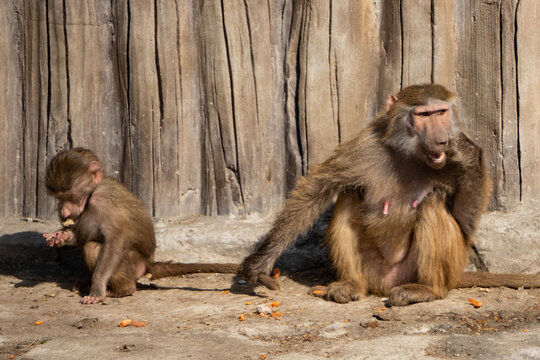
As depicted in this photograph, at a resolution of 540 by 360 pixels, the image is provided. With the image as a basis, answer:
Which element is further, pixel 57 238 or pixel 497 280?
pixel 57 238

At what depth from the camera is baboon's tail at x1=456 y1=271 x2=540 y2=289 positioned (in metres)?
5.45

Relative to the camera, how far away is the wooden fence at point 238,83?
586cm

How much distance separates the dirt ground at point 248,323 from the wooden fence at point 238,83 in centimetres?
82

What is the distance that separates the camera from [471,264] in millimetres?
5953

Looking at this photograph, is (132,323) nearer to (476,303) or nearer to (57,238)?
(57,238)

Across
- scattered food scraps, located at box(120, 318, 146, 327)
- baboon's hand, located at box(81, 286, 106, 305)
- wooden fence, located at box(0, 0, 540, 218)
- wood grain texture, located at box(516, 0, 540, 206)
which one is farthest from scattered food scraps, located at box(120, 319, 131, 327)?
wood grain texture, located at box(516, 0, 540, 206)

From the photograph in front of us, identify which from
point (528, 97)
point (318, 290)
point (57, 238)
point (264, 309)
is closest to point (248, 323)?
point (264, 309)

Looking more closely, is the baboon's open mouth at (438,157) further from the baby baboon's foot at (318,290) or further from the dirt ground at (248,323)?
the baby baboon's foot at (318,290)

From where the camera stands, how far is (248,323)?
4.84 meters

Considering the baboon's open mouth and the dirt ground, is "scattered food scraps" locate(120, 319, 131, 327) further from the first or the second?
the baboon's open mouth

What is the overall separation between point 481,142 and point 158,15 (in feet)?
8.94

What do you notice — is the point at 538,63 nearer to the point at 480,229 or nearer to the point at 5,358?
the point at 480,229

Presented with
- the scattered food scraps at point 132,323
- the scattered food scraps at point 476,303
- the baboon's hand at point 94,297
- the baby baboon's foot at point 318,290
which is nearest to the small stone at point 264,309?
the baby baboon's foot at point 318,290

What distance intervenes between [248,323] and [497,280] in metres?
1.88
